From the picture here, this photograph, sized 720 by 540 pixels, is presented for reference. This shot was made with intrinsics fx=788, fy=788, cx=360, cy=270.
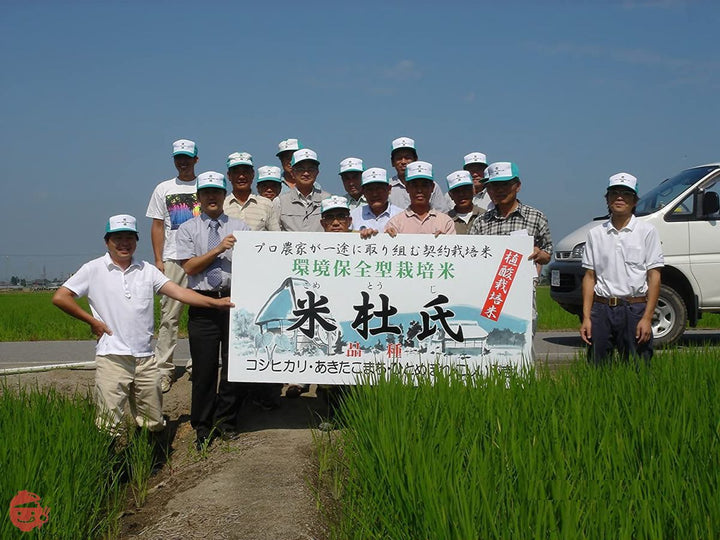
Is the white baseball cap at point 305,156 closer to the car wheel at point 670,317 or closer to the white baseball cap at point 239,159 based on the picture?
the white baseball cap at point 239,159

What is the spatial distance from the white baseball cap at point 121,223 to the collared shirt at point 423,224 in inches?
63.6

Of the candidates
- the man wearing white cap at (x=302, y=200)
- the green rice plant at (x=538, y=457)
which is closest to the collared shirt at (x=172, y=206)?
the man wearing white cap at (x=302, y=200)

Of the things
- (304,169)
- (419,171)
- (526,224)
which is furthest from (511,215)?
(304,169)

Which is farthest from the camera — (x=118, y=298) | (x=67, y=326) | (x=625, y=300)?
(x=67, y=326)

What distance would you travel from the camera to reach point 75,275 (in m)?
4.76

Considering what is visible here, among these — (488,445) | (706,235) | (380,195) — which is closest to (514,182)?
(380,195)

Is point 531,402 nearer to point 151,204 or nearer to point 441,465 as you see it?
point 441,465

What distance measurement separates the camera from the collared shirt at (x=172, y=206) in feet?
20.4

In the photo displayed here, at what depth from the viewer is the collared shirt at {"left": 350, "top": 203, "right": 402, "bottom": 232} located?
5.63 m

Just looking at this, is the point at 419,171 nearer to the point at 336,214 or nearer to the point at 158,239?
the point at 336,214

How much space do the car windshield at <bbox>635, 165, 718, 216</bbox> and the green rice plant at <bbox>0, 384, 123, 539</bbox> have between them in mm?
6875

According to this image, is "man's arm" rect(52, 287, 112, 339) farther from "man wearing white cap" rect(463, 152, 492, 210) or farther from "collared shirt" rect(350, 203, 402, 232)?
"man wearing white cap" rect(463, 152, 492, 210)

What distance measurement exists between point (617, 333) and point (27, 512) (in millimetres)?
3634

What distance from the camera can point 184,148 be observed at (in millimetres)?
6273
